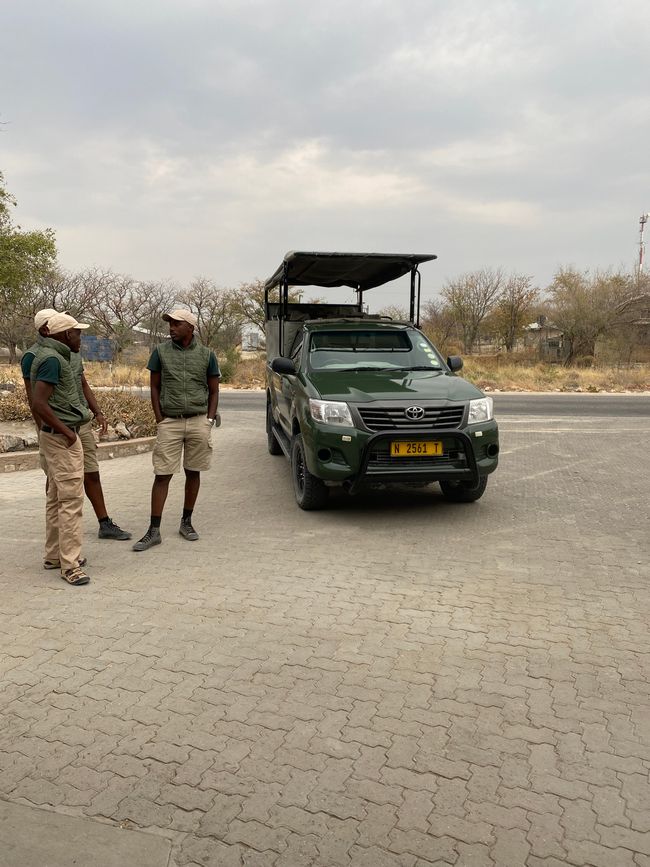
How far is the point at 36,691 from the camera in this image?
3.29 metres

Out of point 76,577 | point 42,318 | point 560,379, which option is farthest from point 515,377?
point 76,577

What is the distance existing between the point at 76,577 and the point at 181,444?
1.41 meters

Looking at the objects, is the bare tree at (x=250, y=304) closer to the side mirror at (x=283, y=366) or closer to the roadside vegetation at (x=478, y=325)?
the roadside vegetation at (x=478, y=325)

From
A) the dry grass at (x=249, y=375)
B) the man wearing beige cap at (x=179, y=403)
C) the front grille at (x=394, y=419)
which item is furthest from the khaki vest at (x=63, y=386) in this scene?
the dry grass at (x=249, y=375)

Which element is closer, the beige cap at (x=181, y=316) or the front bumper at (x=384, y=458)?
the beige cap at (x=181, y=316)

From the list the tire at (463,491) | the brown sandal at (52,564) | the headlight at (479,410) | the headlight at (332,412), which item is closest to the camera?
the brown sandal at (52,564)

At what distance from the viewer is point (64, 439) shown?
4.71 metres

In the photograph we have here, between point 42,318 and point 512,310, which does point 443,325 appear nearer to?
point 512,310

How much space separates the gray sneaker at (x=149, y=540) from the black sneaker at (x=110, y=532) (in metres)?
0.26

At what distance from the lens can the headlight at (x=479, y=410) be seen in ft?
20.6

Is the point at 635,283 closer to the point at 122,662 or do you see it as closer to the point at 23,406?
the point at 23,406

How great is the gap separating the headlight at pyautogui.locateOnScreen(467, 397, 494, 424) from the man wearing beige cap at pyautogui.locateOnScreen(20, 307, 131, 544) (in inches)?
128

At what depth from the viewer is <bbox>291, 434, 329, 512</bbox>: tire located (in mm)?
6498

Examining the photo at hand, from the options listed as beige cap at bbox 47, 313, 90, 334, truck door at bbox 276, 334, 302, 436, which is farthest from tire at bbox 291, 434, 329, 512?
beige cap at bbox 47, 313, 90, 334
